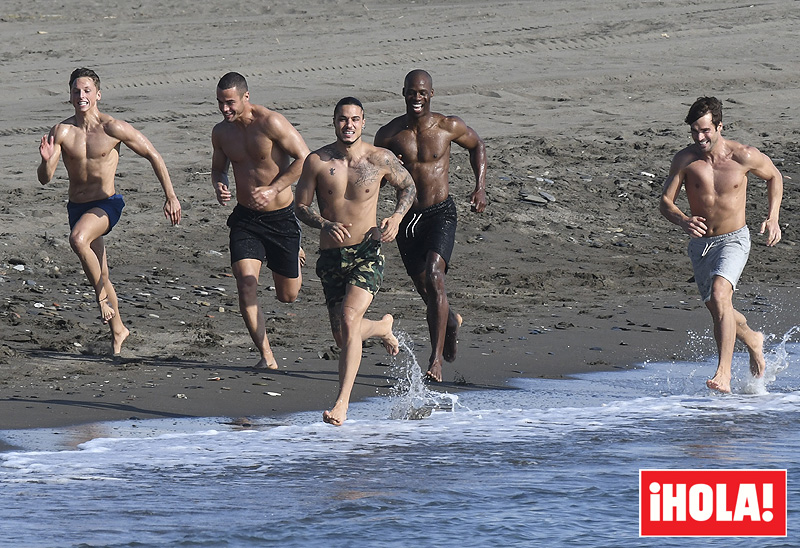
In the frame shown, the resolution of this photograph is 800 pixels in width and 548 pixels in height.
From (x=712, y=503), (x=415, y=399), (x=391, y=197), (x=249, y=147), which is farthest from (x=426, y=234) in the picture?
(x=391, y=197)

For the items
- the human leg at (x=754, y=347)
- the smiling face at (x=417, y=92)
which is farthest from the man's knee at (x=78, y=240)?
the human leg at (x=754, y=347)

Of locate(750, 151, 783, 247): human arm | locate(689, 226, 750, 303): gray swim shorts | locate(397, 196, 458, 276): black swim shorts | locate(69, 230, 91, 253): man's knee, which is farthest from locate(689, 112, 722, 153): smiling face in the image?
locate(69, 230, 91, 253): man's knee

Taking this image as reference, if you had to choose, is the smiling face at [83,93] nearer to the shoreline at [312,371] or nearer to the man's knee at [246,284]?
the man's knee at [246,284]

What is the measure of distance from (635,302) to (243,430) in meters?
4.52

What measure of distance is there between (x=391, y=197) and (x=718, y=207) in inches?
219

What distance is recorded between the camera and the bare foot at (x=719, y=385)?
328 inches

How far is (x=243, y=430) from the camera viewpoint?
298 inches

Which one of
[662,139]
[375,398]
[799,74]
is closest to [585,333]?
[375,398]

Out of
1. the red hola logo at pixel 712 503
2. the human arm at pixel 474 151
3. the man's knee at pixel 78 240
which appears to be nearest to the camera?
the red hola logo at pixel 712 503

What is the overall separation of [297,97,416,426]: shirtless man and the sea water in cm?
51

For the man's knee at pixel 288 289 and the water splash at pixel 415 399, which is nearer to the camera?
the water splash at pixel 415 399

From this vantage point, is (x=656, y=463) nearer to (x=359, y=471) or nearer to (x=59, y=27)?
(x=359, y=471)

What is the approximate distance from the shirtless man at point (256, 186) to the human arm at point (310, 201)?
2.43ft

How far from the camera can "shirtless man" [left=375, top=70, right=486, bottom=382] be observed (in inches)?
338
